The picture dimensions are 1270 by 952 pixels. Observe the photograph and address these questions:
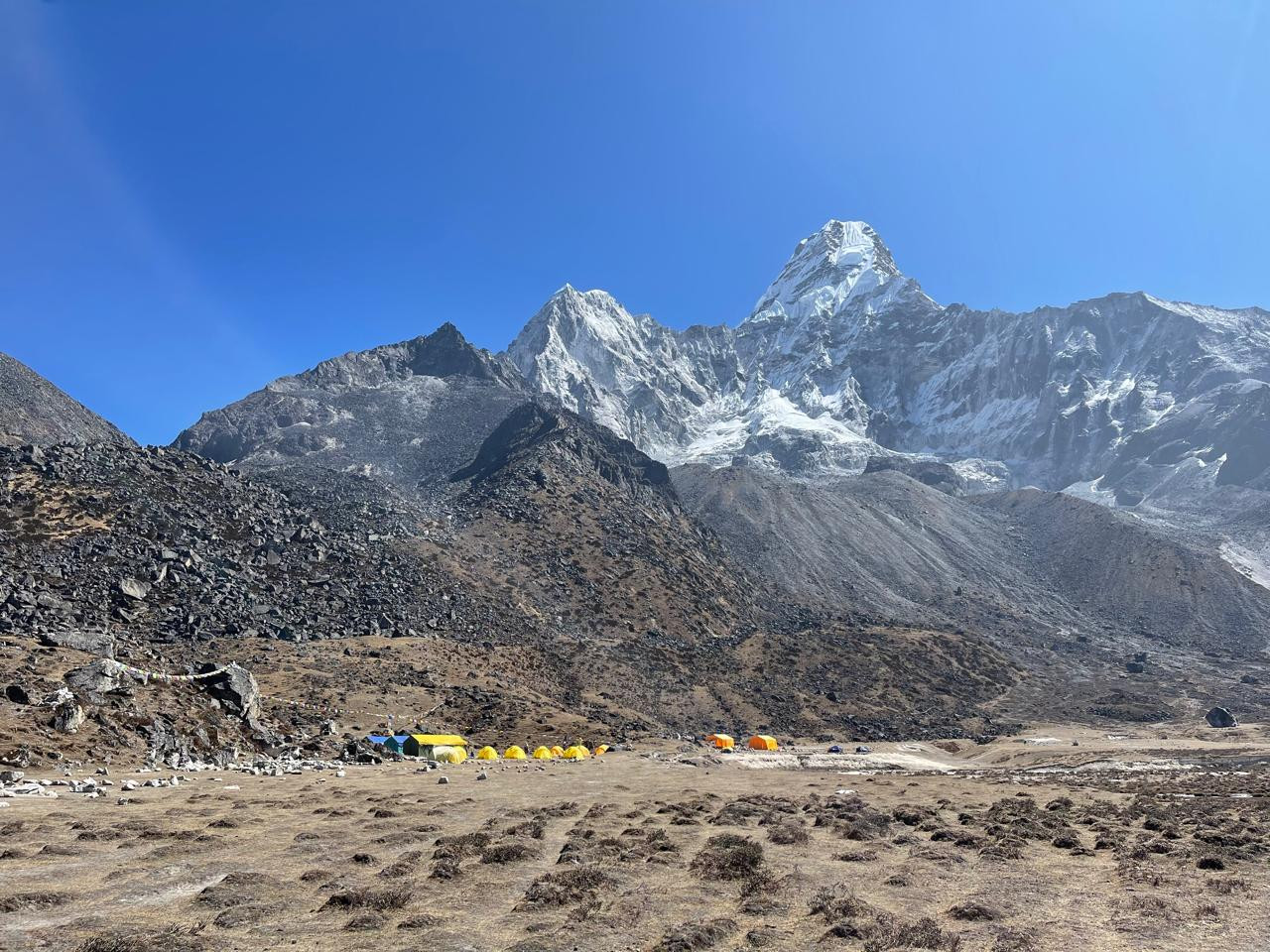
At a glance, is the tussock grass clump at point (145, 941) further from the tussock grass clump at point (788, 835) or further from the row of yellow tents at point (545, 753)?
the row of yellow tents at point (545, 753)

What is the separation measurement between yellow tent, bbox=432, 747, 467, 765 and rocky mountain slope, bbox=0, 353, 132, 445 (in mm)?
114982

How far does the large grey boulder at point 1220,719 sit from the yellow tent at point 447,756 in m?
112

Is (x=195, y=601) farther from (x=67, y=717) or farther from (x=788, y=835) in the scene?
(x=788, y=835)

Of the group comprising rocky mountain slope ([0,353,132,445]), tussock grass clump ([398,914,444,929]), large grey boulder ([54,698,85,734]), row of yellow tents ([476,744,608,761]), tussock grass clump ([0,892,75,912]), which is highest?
rocky mountain slope ([0,353,132,445])

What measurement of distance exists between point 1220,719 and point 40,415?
21732 centimetres

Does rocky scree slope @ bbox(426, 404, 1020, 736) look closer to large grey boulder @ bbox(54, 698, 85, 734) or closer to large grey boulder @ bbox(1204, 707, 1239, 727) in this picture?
large grey boulder @ bbox(1204, 707, 1239, 727)

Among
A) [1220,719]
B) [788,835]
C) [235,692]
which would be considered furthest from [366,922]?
[1220,719]

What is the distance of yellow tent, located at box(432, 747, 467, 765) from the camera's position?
56281mm

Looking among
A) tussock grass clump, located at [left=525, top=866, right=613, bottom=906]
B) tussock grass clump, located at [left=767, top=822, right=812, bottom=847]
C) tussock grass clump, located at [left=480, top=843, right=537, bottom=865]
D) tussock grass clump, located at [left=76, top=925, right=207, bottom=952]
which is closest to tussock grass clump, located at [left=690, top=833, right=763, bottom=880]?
tussock grass clump, located at [left=767, top=822, right=812, bottom=847]

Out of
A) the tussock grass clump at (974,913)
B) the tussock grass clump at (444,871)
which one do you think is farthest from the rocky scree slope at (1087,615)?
the tussock grass clump at (444,871)

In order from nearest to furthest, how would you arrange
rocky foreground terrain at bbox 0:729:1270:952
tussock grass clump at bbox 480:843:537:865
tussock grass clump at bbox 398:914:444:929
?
rocky foreground terrain at bbox 0:729:1270:952
tussock grass clump at bbox 398:914:444:929
tussock grass clump at bbox 480:843:537:865

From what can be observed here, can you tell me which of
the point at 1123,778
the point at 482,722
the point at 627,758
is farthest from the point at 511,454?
the point at 1123,778

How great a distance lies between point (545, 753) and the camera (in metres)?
63.8

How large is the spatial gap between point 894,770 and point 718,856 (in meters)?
53.8
